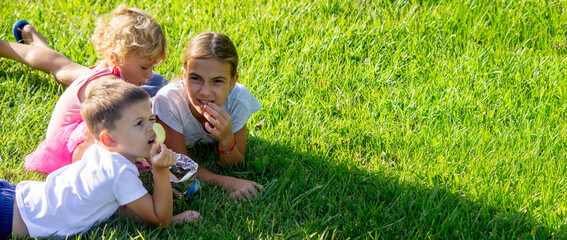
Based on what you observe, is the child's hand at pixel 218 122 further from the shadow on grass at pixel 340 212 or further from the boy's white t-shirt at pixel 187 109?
the shadow on grass at pixel 340 212

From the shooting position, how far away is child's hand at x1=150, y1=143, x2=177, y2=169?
9.03 feet

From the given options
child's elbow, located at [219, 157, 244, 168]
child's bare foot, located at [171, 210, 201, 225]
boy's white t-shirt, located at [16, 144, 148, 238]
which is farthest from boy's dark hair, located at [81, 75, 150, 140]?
child's elbow, located at [219, 157, 244, 168]

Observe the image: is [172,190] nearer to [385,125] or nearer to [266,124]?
[266,124]

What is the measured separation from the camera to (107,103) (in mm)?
2801

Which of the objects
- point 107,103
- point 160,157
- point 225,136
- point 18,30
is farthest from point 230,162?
point 18,30

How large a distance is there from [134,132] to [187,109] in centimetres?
65

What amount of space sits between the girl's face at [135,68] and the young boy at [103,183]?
684mm

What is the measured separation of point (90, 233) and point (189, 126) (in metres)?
0.89

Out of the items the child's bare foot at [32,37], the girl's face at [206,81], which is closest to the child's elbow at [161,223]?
the girl's face at [206,81]

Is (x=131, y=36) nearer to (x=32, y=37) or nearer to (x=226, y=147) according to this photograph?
(x=226, y=147)

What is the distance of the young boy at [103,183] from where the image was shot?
2758 mm

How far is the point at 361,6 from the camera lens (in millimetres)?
5234

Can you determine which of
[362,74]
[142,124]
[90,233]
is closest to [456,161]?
[362,74]

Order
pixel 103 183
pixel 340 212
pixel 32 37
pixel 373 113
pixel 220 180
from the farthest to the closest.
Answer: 1. pixel 32 37
2. pixel 373 113
3. pixel 220 180
4. pixel 340 212
5. pixel 103 183
